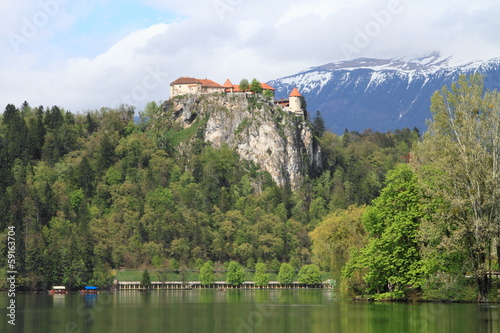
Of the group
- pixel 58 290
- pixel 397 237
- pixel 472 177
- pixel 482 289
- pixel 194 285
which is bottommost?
pixel 194 285

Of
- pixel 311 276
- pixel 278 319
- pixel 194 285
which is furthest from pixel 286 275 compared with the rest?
pixel 278 319

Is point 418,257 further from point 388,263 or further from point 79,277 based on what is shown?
point 79,277

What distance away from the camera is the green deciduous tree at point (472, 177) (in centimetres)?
7944

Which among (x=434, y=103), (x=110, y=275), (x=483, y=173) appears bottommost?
(x=110, y=275)

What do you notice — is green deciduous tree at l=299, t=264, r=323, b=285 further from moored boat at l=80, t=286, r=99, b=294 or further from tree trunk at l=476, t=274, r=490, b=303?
tree trunk at l=476, t=274, r=490, b=303

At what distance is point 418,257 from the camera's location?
8544 cm

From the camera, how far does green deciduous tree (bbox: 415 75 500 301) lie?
7944cm

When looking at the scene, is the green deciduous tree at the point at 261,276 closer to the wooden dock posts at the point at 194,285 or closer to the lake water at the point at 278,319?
the wooden dock posts at the point at 194,285

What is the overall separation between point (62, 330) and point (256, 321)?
15.2 meters

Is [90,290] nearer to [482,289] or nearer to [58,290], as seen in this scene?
[58,290]

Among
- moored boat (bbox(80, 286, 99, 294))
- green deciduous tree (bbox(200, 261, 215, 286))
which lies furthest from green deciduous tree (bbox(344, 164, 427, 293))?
green deciduous tree (bbox(200, 261, 215, 286))

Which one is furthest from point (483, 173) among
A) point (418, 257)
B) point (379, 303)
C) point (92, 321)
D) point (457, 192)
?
point (92, 321)

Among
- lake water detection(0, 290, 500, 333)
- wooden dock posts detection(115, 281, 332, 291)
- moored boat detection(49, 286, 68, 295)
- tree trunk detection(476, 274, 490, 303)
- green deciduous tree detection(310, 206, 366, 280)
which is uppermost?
green deciduous tree detection(310, 206, 366, 280)

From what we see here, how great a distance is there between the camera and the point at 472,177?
3142 inches
